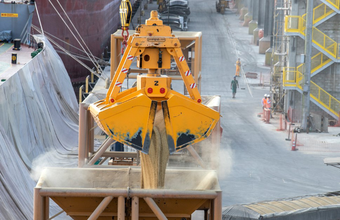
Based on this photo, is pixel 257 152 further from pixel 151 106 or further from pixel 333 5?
pixel 151 106

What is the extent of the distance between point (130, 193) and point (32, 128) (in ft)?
43.2

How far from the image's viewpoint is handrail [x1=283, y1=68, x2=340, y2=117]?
111 ft

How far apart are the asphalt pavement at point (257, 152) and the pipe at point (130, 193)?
1085cm

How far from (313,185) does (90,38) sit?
72.3 feet

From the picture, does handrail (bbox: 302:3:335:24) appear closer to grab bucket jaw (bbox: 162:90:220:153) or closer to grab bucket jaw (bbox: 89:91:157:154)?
grab bucket jaw (bbox: 162:90:220:153)

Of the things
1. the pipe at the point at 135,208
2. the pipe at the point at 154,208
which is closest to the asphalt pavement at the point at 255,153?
the pipe at the point at 154,208

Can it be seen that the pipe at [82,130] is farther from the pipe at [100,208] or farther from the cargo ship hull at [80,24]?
the cargo ship hull at [80,24]

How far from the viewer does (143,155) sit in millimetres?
12477

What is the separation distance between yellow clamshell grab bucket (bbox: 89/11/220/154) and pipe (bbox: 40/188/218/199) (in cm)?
149

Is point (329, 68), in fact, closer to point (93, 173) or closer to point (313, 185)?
point (313, 185)

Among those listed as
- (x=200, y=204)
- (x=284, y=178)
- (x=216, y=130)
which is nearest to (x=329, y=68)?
(x=284, y=178)

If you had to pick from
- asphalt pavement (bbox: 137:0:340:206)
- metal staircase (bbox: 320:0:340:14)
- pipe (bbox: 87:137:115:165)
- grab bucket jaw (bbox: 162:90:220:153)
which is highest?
metal staircase (bbox: 320:0:340:14)

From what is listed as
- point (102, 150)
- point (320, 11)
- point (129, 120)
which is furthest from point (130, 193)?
point (320, 11)

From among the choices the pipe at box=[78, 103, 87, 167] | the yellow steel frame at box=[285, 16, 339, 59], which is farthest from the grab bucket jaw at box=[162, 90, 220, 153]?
the yellow steel frame at box=[285, 16, 339, 59]
